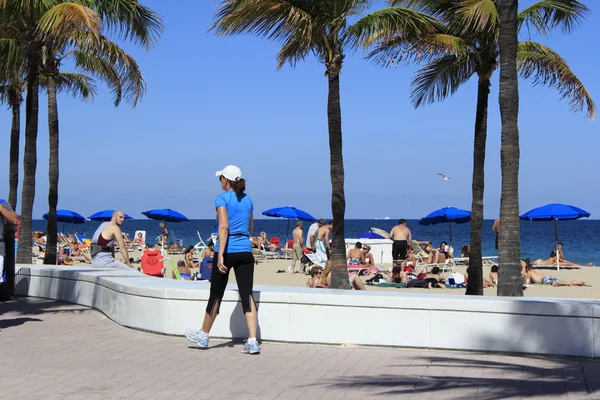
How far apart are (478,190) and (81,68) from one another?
35.3 ft

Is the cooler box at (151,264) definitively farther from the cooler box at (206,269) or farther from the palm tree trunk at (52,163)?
the palm tree trunk at (52,163)

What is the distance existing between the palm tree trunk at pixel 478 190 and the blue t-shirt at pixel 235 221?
6.44 meters

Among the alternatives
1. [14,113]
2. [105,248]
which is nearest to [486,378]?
[105,248]

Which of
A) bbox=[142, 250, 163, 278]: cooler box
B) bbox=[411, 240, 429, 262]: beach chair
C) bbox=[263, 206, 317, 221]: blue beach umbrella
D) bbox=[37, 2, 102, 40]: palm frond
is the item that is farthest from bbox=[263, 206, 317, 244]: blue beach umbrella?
bbox=[37, 2, 102, 40]: palm frond

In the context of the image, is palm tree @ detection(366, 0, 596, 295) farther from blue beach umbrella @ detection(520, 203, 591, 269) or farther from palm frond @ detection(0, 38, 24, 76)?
blue beach umbrella @ detection(520, 203, 591, 269)

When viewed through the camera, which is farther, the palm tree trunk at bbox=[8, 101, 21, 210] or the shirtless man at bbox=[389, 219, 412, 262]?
the shirtless man at bbox=[389, 219, 412, 262]

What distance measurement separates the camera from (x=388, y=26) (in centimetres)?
1309

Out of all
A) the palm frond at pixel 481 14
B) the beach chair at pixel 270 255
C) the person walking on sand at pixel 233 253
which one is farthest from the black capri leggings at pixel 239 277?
the beach chair at pixel 270 255

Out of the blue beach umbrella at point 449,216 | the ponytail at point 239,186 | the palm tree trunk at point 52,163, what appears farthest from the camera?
the blue beach umbrella at point 449,216

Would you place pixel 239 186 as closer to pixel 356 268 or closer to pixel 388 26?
pixel 388 26

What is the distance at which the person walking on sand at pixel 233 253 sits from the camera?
25.0 feet

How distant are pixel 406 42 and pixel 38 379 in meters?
9.11

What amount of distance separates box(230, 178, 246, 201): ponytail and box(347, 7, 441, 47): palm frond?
20.2 ft

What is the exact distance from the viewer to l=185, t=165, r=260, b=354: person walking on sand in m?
7.61
